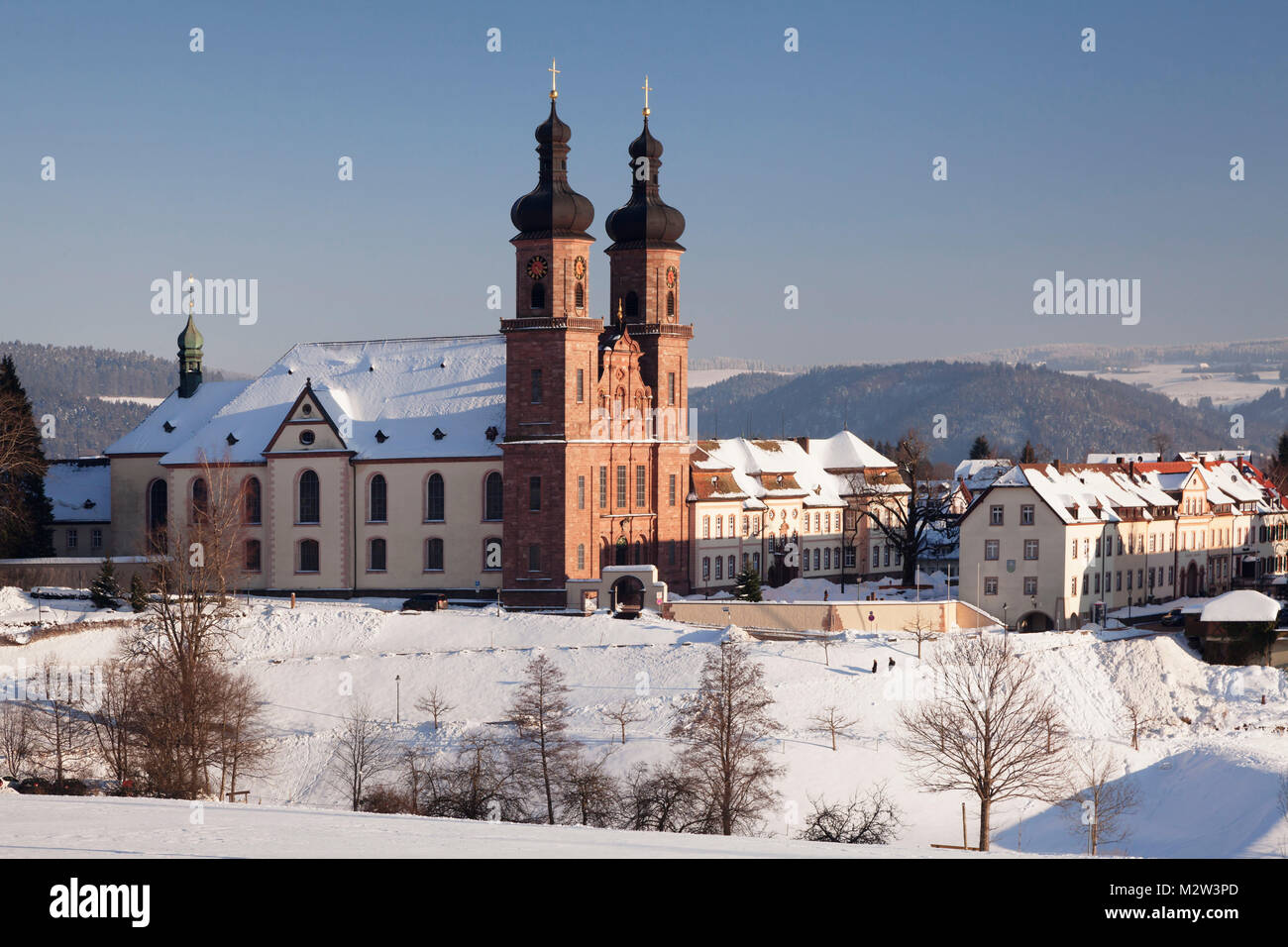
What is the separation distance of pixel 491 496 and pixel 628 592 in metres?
8.26

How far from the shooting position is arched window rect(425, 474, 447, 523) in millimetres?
75562

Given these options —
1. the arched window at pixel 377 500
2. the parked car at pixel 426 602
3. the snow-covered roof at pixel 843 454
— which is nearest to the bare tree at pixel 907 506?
the snow-covered roof at pixel 843 454

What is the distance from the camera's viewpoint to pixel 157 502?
83.2m

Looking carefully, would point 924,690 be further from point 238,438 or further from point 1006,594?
point 238,438

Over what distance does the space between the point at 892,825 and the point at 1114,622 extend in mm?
33640

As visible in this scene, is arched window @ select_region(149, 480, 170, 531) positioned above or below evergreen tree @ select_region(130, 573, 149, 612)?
above

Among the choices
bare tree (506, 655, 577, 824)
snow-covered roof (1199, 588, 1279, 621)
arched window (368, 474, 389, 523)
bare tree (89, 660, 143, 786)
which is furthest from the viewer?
arched window (368, 474, 389, 523)

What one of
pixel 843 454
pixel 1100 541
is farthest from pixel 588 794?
pixel 843 454

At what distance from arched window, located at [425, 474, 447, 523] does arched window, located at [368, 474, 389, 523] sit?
2.08 m

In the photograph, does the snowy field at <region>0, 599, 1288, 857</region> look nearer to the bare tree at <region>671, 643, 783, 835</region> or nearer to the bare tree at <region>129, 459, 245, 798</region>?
the bare tree at <region>671, 643, 783, 835</region>

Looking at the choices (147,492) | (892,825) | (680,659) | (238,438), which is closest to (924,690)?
(680,659)

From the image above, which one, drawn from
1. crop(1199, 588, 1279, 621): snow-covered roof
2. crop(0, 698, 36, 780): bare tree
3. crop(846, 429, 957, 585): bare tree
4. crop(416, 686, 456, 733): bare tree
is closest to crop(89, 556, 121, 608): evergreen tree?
crop(0, 698, 36, 780): bare tree

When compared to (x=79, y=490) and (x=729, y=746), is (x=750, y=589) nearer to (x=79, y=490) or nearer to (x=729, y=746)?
(x=729, y=746)

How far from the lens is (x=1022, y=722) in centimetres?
4747
